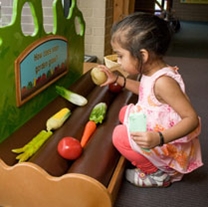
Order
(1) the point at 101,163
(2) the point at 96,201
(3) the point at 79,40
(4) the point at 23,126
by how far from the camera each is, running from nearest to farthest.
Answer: (2) the point at 96,201 < (1) the point at 101,163 < (4) the point at 23,126 < (3) the point at 79,40

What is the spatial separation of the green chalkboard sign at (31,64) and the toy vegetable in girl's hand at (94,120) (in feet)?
0.70

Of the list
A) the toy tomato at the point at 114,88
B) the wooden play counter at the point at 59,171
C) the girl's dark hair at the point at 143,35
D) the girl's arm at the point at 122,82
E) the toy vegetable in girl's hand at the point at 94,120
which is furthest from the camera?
the toy tomato at the point at 114,88

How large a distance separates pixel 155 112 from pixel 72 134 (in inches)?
13.0

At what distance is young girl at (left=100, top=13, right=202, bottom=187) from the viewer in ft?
3.38

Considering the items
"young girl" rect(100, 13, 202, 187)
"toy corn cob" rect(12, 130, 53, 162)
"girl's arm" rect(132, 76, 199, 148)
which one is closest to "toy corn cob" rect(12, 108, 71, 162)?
"toy corn cob" rect(12, 130, 53, 162)

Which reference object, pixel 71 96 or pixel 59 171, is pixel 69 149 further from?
pixel 71 96

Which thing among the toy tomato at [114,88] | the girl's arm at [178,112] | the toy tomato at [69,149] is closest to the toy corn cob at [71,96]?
the toy tomato at [114,88]

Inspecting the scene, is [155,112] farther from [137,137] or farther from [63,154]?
[63,154]

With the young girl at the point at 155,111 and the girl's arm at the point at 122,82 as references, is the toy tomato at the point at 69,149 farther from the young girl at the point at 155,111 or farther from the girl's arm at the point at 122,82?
the girl's arm at the point at 122,82

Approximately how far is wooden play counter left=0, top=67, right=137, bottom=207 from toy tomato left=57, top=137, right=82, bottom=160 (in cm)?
2

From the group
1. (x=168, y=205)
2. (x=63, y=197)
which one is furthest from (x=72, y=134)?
(x=168, y=205)

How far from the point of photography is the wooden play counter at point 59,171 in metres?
0.96

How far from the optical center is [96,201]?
95 cm

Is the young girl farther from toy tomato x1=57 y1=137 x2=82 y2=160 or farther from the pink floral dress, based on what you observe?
toy tomato x1=57 y1=137 x2=82 y2=160
